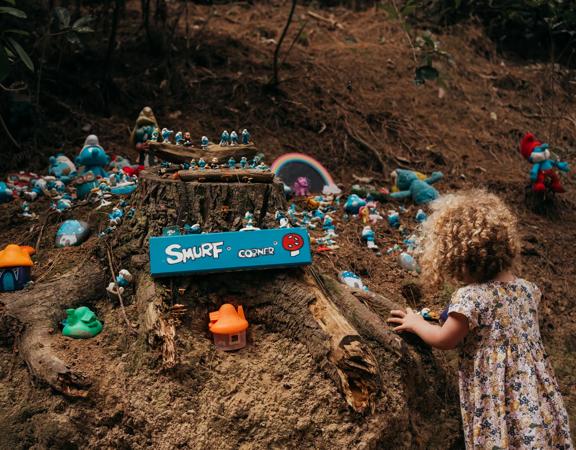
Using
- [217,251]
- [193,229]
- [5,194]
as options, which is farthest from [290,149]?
[217,251]

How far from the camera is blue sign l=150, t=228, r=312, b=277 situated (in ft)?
9.95

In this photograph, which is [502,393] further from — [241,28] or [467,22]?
[467,22]

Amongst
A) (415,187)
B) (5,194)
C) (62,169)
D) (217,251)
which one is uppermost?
(217,251)

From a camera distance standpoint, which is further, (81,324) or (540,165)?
(540,165)

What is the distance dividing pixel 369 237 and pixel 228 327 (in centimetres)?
179

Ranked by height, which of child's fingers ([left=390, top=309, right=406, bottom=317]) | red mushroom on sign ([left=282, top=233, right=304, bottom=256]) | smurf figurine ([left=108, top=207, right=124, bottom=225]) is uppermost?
red mushroom on sign ([left=282, top=233, right=304, bottom=256])

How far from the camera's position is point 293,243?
3.16 metres

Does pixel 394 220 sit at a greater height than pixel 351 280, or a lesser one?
lesser

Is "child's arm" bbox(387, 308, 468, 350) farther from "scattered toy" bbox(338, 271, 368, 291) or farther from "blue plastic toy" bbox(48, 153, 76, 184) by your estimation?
"blue plastic toy" bbox(48, 153, 76, 184)

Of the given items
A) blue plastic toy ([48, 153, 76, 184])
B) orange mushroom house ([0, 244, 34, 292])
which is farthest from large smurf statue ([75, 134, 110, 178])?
orange mushroom house ([0, 244, 34, 292])

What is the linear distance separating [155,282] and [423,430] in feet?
4.70

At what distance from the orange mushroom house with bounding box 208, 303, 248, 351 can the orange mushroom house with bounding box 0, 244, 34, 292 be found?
117 cm

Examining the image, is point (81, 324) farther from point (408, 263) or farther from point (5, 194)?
point (408, 263)

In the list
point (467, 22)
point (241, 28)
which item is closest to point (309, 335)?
point (241, 28)
